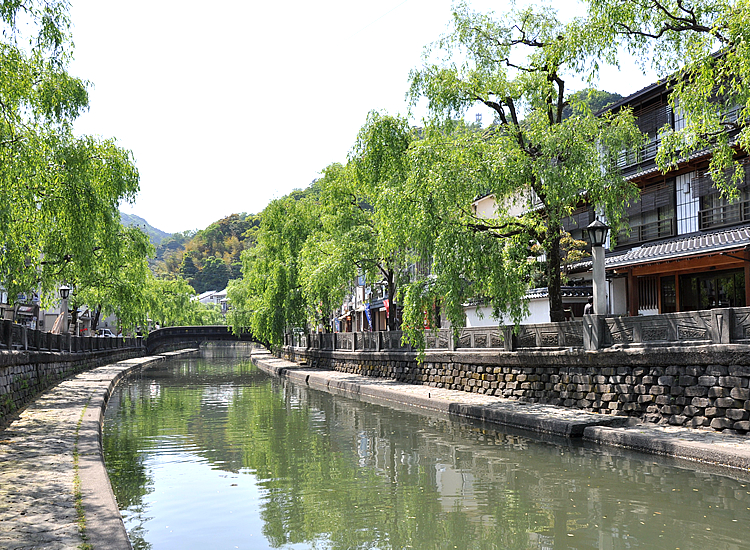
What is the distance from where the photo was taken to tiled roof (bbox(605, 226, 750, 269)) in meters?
20.2

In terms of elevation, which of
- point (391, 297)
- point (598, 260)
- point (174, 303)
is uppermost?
point (174, 303)

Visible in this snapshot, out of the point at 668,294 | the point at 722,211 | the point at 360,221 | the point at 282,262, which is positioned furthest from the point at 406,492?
the point at 282,262

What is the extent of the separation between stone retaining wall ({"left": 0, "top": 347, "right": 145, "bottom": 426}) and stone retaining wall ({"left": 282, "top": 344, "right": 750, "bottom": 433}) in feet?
40.5

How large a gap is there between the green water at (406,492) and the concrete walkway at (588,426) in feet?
1.53

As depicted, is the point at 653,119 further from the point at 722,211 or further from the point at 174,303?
the point at 174,303

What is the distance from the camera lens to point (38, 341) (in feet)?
74.4

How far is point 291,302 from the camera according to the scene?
39.9m

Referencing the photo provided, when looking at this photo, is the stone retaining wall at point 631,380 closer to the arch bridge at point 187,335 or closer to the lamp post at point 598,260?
the lamp post at point 598,260

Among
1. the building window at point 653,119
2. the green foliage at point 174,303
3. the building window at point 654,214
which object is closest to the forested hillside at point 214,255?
the green foliage at point 174,303

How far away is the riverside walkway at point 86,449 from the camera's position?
6.53 m

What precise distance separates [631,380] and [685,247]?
30.1ft

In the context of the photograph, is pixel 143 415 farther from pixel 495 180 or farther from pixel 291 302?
pixel 291 302

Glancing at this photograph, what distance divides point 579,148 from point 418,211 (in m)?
4.20

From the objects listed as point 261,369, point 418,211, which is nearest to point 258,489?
point 418,211
